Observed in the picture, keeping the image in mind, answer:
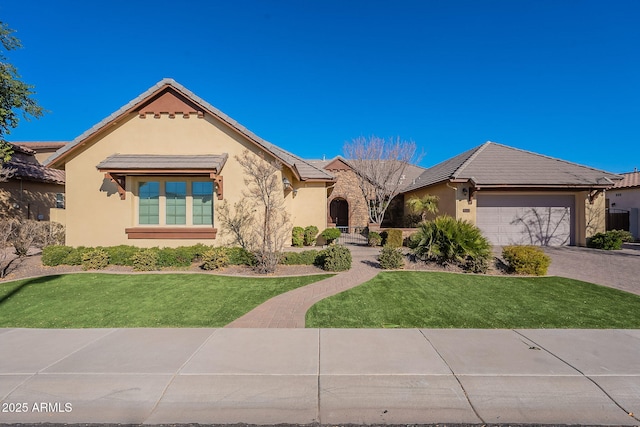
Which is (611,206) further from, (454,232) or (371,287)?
(371,287)

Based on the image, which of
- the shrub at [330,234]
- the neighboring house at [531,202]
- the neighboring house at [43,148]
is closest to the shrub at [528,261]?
the neighboring house at [531,202]

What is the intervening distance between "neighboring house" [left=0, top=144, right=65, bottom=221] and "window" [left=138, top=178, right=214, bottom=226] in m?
9.36

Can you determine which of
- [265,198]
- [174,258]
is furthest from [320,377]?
[265,198]

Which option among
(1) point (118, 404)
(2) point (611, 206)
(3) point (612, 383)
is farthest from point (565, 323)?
(2) point (611, 206)

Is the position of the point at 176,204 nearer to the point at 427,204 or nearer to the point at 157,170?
the point at 157,170

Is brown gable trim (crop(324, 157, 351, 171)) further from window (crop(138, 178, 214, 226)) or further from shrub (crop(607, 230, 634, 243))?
shrub (crop(607, 230, 634, 243))

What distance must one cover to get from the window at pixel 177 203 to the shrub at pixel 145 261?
1948mm

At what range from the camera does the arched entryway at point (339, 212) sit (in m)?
25.1

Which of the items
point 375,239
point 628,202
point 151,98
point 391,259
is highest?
point 151,98

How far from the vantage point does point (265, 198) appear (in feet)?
38.1

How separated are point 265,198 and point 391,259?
17.0 feet

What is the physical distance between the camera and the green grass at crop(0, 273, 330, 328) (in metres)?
5.86

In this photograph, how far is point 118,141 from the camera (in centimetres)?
1200

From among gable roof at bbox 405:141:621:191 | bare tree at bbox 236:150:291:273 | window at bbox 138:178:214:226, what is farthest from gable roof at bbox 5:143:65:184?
gable roof at bbox 405:141:621:191
